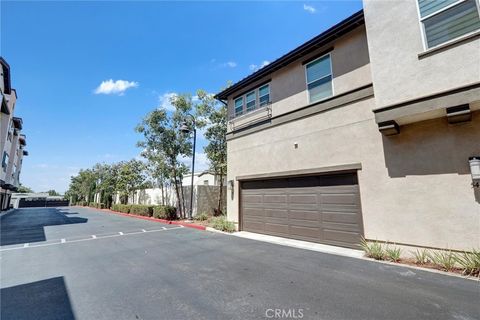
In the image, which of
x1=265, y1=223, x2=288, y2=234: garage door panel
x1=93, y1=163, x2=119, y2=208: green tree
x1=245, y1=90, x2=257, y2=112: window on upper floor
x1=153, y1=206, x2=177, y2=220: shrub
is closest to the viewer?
x1=265, y1=223, x2=288, y2=234: garage door panel

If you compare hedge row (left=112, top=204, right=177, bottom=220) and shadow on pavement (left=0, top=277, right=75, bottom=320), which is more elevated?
hedge row (left=112, top=204, right=177, bottom=220)

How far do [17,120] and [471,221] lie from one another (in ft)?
132

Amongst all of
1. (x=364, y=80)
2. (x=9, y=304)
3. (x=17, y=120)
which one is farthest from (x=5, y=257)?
(x=17, y=120)

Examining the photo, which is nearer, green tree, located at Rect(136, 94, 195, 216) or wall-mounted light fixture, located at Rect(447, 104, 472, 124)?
wall-mounted light fixture, located at Rect(447, 104, 472, 124)

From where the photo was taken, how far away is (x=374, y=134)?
689 cm

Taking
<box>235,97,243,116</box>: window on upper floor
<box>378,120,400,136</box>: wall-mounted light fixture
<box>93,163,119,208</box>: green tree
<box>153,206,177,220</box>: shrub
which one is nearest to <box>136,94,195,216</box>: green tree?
<box>153,206,177,220</box>: shrub

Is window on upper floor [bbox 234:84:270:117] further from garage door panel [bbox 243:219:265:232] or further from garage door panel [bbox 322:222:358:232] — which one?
garage door panel [bbox 322:222:358:232]

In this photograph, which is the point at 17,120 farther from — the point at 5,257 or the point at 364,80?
the point at 364,80

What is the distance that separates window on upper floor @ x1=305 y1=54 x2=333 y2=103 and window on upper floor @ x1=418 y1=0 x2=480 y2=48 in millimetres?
3016

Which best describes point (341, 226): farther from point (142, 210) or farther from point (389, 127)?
point (142, 210)

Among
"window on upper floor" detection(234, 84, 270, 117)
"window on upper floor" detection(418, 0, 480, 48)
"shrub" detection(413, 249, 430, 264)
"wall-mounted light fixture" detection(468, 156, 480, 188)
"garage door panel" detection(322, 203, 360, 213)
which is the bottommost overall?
"shrub" detection(413, 249, 430, 264)

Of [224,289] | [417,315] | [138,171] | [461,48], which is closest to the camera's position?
[417,315]

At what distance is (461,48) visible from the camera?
506 centimetres

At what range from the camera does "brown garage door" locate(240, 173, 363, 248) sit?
7.37 m
